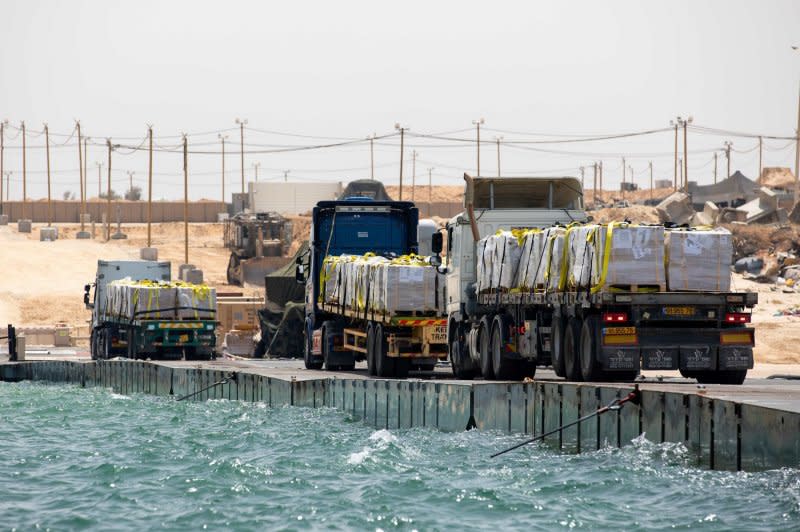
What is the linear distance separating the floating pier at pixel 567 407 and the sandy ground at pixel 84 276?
24.5 metres

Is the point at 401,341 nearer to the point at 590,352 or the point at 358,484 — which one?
the point at 590,352

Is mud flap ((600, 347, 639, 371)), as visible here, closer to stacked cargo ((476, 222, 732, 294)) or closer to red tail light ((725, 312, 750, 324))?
stacked cargo ((476, 222, 732, 294))

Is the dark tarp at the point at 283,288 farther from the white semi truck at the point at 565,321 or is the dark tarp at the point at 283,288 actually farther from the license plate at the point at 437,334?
the white semi truck at the point at 565,321

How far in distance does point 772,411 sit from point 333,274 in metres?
20.6

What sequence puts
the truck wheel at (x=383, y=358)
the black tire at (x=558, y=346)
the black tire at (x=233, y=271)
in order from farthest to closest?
the black tire at (x=233, y=271)
the truck wheel at (x=383, y=358)
the black tire at (x=558, y=346)

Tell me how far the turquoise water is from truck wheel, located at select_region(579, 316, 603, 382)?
2.12 m

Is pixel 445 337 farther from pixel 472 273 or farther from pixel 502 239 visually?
pixel 502 239

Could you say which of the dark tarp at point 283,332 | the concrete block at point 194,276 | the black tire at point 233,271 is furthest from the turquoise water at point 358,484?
the black tire at point 233,271

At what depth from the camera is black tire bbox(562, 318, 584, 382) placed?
27.1 metres

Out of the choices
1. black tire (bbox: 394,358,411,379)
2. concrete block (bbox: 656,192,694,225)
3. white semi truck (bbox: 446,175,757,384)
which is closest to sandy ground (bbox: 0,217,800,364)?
black tire (bbox: 394,358,411,379)

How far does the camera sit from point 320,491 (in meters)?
20.8

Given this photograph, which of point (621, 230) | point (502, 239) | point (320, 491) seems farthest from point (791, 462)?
point (502, 239)

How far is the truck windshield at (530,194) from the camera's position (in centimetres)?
3247

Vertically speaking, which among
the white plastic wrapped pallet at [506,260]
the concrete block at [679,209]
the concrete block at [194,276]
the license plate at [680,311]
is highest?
the concrete block at [679,209]
